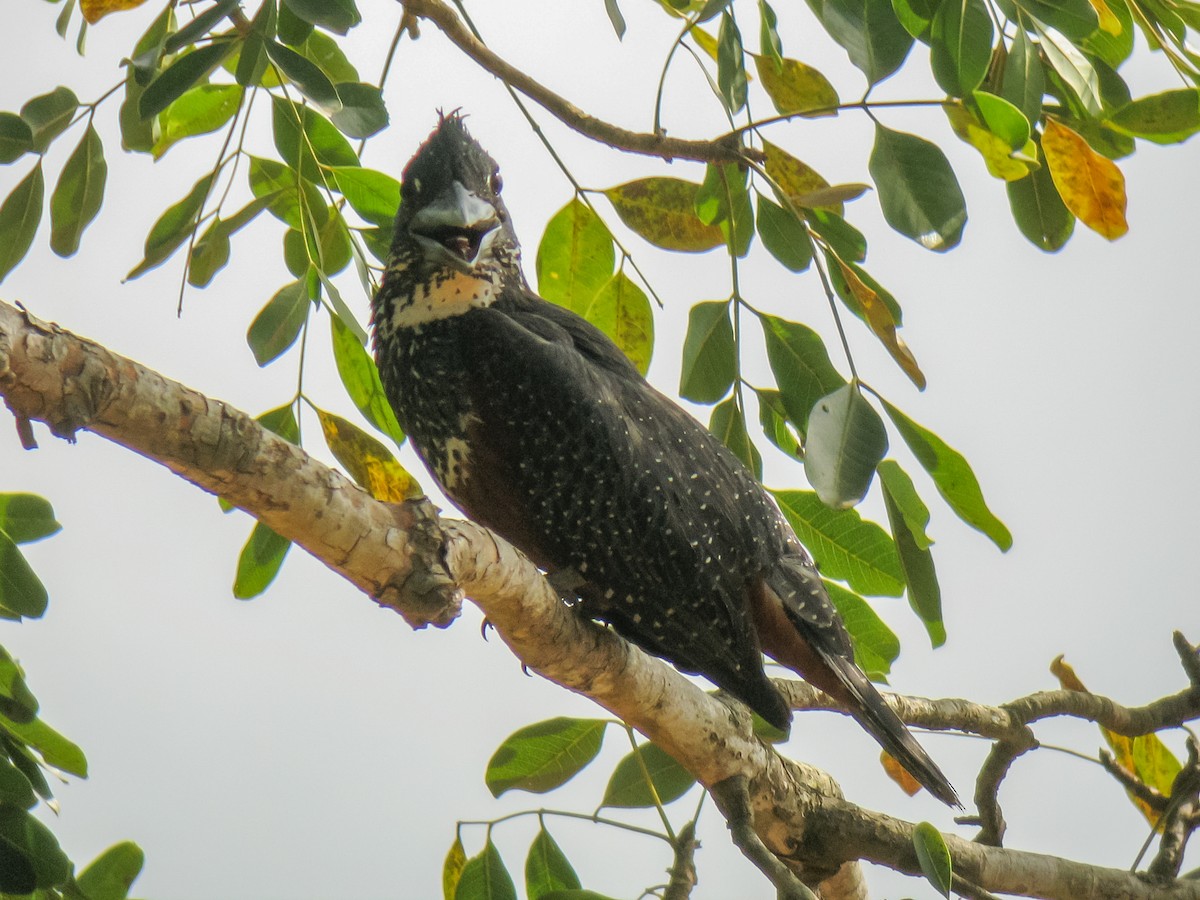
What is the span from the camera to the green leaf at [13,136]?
182 cm

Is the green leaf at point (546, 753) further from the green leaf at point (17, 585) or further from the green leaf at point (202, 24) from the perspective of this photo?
the green leaf at point (202, 24)

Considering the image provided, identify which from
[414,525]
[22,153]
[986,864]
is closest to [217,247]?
[22,153]

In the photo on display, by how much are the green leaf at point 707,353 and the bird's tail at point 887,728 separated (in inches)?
25.9

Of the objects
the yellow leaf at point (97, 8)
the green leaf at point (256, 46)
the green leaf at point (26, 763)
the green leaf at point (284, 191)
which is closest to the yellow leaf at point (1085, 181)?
the green leaf at point (256, 46)

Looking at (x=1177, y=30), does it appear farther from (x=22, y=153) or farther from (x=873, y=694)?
(x=22, y=153)

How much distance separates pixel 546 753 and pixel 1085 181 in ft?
4.53

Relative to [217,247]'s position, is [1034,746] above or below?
below

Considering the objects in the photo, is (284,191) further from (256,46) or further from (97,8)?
(256,46)

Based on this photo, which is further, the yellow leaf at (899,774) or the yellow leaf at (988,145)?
the yellow leaf at (899,774)

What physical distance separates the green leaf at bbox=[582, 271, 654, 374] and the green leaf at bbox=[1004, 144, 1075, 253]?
77 cm

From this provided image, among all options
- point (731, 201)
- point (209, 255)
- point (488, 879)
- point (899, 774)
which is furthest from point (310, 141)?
point (899, 774)

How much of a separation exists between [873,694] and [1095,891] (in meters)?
0.55

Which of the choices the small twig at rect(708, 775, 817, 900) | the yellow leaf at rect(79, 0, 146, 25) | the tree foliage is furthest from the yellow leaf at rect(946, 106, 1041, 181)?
the yellow leaf at rect(79, 0, 146, 25)

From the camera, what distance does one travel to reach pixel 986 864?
2385 millimetres
